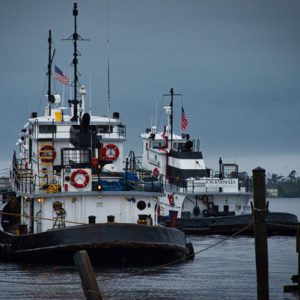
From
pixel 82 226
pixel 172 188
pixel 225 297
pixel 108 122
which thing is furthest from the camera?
pixel 172 188

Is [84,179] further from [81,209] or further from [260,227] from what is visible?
[260,227]

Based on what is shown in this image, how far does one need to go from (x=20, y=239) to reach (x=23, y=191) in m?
4.10

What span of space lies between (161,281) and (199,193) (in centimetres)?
2781

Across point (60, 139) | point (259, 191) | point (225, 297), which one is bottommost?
point (225, 297)

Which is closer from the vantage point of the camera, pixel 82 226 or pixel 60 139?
pixel 82 226

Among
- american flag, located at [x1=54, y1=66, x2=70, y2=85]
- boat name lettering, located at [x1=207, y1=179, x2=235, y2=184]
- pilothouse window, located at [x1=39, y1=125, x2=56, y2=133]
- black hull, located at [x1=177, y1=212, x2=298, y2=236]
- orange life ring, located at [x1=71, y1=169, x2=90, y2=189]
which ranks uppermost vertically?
american flag, located at [x1=54, y1=66, x2=70, y2=85]

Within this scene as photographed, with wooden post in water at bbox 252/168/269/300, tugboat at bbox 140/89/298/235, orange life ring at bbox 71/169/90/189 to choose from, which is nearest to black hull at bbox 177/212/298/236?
tugboat at bbox 140/89/298/235

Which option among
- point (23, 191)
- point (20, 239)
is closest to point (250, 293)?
point (20, 239)

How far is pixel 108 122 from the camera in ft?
170

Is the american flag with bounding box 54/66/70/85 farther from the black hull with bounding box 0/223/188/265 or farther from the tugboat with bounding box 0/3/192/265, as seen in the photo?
the black hull with bounding box 0/223/188/265

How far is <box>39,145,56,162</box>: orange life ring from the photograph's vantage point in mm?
48625

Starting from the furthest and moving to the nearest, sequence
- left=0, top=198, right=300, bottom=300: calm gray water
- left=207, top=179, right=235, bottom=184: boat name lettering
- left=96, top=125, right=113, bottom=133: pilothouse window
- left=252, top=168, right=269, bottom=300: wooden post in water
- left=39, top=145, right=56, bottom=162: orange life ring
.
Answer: left=207, top=179, right=235, bottom=184: boat name lettering
left=96, top=125, right=113, bottom=133: pilothouse window
left=39, top=145, right=56, bottom=162: orange life ring
left=0, top=198, right=300, bottom=300: calm gray water
left=252, top=168, right=269, bottom=300: wooden post in water

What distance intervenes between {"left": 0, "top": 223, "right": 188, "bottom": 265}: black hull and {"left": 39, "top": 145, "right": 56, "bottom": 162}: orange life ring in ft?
16.6

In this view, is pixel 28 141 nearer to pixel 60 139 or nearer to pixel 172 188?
pixel 60 139
